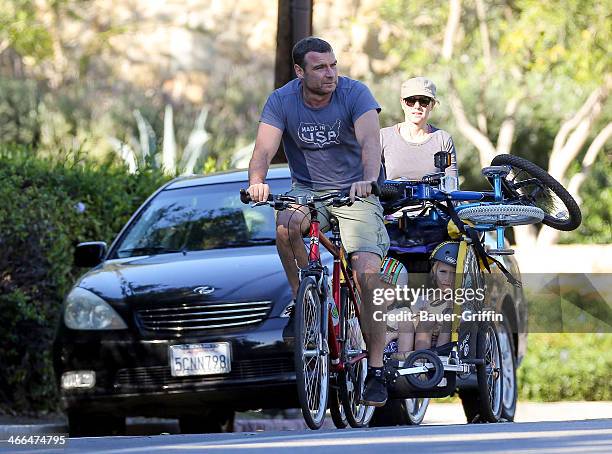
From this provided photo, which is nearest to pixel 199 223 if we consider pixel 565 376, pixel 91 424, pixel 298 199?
pixel 91 424

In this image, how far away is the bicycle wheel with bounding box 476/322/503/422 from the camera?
30.5 ft

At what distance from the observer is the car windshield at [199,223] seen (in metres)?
A: 10.5

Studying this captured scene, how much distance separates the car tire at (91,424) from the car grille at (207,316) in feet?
2.30

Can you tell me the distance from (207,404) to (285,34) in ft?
17.9

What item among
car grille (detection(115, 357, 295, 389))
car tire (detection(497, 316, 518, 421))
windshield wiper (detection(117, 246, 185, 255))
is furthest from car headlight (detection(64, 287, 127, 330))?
car tire (detection(497, 316, 518, 421))

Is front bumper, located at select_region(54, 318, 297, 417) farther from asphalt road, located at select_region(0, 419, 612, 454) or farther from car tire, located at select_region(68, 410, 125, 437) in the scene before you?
asphalt road, located at select_region(0, 419, 612, 454)

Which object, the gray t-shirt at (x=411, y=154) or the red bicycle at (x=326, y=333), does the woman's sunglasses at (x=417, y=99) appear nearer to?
the gray t-shirt at (x=411, y=154)

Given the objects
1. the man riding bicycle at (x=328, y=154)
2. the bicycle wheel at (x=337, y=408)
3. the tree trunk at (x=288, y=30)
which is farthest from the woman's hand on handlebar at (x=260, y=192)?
the tree trunk at (x=288, y=30)

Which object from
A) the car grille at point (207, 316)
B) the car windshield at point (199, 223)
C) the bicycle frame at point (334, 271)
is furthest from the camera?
the car windshield at point (199, 223)

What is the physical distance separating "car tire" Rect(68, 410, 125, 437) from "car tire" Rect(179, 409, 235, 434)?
155 centimetres

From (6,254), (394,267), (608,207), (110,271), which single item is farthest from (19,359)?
(608,207)

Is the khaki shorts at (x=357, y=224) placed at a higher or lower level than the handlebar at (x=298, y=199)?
lower

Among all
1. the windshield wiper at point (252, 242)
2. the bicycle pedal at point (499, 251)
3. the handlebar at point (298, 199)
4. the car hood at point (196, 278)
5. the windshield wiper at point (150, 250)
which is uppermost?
the handlebar at point (298, 199)

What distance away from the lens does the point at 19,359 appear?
12438 millimetres
